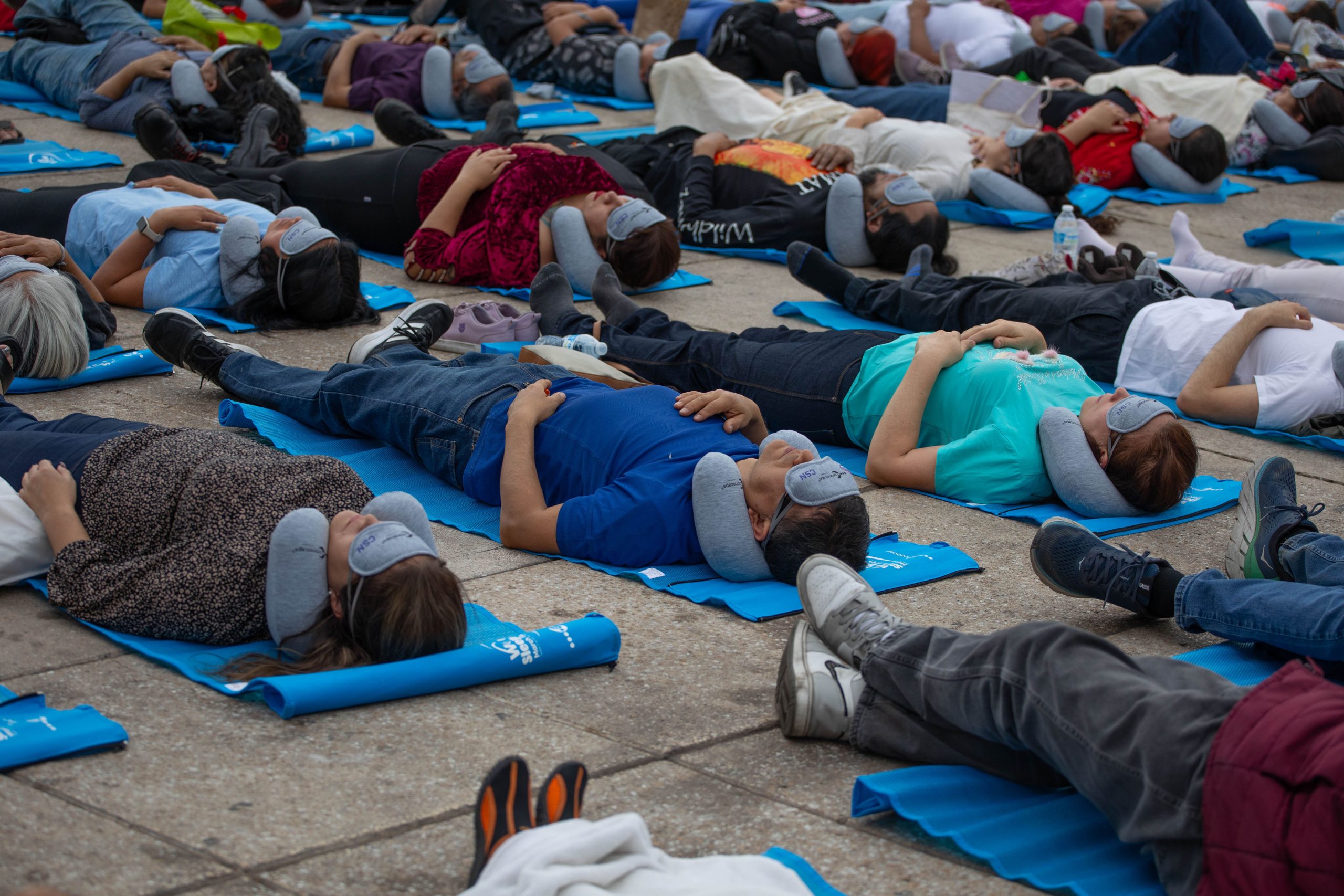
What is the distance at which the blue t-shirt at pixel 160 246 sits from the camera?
5219 millimetres

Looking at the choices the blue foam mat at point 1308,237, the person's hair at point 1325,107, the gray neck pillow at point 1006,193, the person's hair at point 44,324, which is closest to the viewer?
the person's hair at point 44,324

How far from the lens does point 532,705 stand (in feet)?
9.09

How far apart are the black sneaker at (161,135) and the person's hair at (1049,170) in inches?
196

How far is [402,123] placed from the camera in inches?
308

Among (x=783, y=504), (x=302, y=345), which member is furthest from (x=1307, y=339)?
(x=302, y=345)

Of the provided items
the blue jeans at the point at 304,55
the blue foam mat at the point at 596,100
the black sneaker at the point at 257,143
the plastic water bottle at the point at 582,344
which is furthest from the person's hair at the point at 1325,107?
the black sneaker at the point at 257,143

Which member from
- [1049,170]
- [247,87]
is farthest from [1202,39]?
[247,87]

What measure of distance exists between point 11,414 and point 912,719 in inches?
105

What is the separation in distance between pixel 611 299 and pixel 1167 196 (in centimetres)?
507

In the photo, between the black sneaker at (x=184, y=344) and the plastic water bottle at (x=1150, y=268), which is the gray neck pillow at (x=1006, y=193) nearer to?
the plastic water bottle at (x=1150, y=268)

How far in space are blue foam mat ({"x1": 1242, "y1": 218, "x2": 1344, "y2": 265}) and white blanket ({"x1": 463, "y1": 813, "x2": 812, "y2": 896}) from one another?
6.57 meters

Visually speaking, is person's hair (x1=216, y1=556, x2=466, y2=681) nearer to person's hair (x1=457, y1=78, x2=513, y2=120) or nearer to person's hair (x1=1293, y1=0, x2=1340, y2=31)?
person's hair (x1=457, y1=78, x2=513, y2=120)

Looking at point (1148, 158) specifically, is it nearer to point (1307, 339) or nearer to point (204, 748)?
point (1307, 339)

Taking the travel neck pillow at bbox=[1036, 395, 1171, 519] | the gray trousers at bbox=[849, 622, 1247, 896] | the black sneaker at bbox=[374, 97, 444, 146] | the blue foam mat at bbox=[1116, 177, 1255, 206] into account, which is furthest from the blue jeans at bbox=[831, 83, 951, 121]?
the gray trousers at bbox=[849, 622, 1247, 896]
